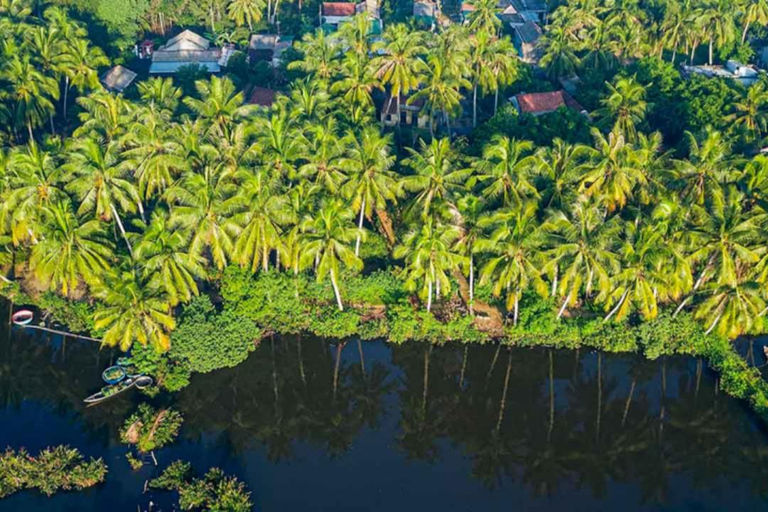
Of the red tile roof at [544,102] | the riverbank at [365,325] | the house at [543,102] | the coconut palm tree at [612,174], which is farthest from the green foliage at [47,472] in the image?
the red tile roof at [544,102]

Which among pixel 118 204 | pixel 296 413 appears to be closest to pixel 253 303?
pixel 296 413

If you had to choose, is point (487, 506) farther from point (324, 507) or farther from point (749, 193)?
point (749, 193)

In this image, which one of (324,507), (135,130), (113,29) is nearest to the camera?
(324,507)

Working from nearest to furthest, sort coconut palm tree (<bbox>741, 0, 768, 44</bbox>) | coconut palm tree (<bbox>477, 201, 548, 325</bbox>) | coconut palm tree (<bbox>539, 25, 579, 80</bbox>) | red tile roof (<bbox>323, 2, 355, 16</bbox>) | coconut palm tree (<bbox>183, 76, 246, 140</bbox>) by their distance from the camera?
coconut palm tree (<bbox>477, 201, 548, 325</bbox>)
coconut palm tree (<bbox>183, 76, 246, 140</bbox>)
coconut palm tree (<bbox>539, 25, 579, 80</bbox>)
coconut palm tree (<bbox>741, 0, 768, 44</bbox>)
red tile roof (<bbox>323, 2, 355, 16</bbox>)

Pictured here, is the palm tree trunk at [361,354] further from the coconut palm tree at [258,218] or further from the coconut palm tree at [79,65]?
the coconut palm tree at [79,65]

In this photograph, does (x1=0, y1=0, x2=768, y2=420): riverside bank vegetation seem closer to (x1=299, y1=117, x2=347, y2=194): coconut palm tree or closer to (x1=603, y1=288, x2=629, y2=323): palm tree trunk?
(x1=299, y1=117, x2=347, y2=194): coconut palm tree

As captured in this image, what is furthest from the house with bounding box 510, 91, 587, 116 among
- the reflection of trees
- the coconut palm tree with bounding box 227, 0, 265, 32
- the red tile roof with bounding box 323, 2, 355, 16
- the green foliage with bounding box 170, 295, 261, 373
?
the coconut palm tree with bounding box 227, 0, 265, 32

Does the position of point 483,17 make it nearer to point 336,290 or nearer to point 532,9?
point 532,9
